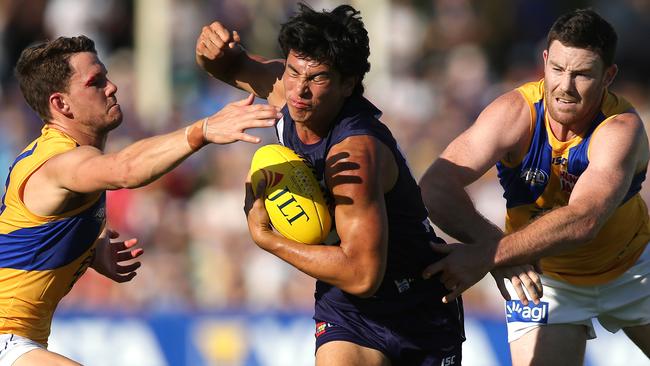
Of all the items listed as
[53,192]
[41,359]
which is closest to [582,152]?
[53,192]

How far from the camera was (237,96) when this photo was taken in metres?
14.2

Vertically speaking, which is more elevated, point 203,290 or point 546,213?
point 546,213

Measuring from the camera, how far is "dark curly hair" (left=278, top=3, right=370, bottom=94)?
6145 millimetres

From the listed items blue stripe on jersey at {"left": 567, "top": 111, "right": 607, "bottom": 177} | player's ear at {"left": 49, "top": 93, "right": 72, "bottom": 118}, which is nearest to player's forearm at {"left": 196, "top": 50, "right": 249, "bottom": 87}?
player's ear at {"left": 49, "top": 93, "right": 72, "bottom": 118}

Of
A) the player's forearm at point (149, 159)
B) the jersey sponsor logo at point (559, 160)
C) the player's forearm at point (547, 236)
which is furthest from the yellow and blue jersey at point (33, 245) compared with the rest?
the jersey sponsor logo at point (559, 160)

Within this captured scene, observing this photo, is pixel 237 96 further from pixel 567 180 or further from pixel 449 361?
pixel 449 361

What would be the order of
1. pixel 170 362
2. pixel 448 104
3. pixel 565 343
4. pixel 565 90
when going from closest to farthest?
pixel 565 90 → pixel 565 343 → pixel 170 362 → pixel 448 104

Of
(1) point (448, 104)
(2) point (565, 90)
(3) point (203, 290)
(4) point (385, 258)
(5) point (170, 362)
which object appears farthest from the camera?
(1) point (448, 104)

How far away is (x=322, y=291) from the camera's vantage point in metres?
6.71

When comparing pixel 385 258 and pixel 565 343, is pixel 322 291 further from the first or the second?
pixel 565 343

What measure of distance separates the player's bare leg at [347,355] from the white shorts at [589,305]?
122 centimetres

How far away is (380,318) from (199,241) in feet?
20.4

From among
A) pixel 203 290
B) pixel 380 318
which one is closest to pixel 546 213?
pixel 380 318

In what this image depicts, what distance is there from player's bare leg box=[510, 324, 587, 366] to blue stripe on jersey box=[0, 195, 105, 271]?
2.78 metres
